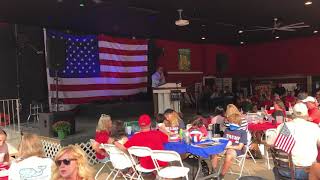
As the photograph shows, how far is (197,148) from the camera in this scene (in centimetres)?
439

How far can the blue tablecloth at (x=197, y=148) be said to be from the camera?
14.3 ft

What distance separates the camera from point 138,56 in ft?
42.0

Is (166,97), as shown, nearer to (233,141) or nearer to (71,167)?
(233,141)

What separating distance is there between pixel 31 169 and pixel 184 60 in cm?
1309

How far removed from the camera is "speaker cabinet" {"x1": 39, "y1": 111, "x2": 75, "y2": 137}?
7.21 m

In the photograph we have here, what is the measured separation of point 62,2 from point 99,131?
13.0 feet

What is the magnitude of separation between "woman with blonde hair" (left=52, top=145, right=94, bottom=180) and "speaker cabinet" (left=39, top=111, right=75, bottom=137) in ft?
16.0

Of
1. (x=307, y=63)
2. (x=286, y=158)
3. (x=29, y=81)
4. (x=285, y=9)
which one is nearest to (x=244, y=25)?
(x=285, y=9)

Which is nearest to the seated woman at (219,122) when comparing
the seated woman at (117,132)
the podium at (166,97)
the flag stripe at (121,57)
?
the seated woman at (117,132)

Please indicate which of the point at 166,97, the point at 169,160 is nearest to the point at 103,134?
the point at 169,160

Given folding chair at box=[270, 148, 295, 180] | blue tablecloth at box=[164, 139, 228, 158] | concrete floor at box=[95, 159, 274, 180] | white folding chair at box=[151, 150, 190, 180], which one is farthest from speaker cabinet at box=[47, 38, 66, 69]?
folding chair at box=[270, 148, 295, 180]

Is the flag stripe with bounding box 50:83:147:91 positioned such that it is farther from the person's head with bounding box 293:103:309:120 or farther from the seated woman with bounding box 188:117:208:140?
the person's head with bounding box 293:103:309:120

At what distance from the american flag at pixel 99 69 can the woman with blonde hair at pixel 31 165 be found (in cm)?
672

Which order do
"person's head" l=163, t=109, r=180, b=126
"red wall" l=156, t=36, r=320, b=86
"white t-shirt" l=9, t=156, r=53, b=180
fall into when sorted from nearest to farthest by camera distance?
1. "white t-shirt" l=9, t=156, r=53, b=180
2. "person's head" l=163, t=109, r=180, b=126
3. "red wall" l=156, t=36, r=320, b=86
